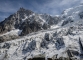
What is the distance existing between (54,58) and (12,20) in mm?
119970

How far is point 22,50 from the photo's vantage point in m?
68.6

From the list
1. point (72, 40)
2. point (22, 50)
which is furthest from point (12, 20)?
point (72, 40)

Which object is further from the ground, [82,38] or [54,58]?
[82,38]

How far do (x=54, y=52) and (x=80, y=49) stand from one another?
10.7 m

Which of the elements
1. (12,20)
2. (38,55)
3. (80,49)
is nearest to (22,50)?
(38,55)

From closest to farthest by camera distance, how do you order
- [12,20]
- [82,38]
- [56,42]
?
[82,38]
[56,42]
[12,20]

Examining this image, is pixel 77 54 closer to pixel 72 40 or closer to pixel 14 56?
pixel 72 40

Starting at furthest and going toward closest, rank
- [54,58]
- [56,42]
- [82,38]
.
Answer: [56,42]
[82,38]
[54,58]

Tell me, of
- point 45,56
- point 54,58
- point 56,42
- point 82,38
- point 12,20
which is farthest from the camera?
point 12,20

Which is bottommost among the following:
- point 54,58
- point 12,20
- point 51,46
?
point 54,58

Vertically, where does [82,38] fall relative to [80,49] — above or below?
above

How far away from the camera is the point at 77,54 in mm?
54875

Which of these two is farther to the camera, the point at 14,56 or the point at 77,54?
the point at 14,56

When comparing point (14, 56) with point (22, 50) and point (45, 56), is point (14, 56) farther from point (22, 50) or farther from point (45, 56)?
point (45, 56)
